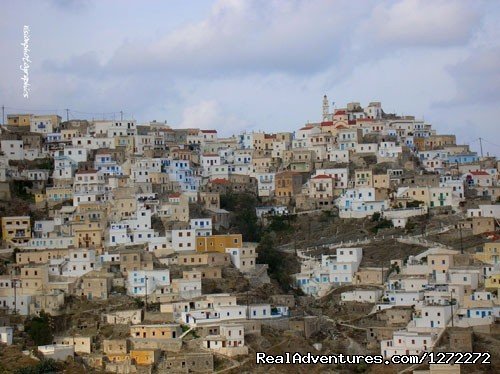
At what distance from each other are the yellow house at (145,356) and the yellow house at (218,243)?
8.87 meters

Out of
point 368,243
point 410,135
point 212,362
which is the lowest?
point 212,362

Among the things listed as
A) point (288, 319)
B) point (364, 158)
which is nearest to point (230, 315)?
point (288, 319)

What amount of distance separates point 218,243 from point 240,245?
920 mm

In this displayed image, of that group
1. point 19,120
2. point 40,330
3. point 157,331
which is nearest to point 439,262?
point 157,331

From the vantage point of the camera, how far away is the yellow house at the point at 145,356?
1986 inches

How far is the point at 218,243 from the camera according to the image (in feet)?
194

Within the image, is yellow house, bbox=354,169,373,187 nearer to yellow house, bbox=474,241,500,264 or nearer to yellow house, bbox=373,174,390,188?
yellow house, bbox=373,174,390,188

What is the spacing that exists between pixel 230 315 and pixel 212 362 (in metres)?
3.12

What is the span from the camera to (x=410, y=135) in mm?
76250

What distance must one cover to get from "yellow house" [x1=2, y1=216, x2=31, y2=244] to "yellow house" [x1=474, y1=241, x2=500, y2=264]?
18133mm

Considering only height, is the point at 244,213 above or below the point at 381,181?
below

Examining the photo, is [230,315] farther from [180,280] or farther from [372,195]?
[372,195]

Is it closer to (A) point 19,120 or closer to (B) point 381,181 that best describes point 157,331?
(B) point 381,181

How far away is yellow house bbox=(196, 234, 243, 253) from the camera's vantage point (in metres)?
58.8
